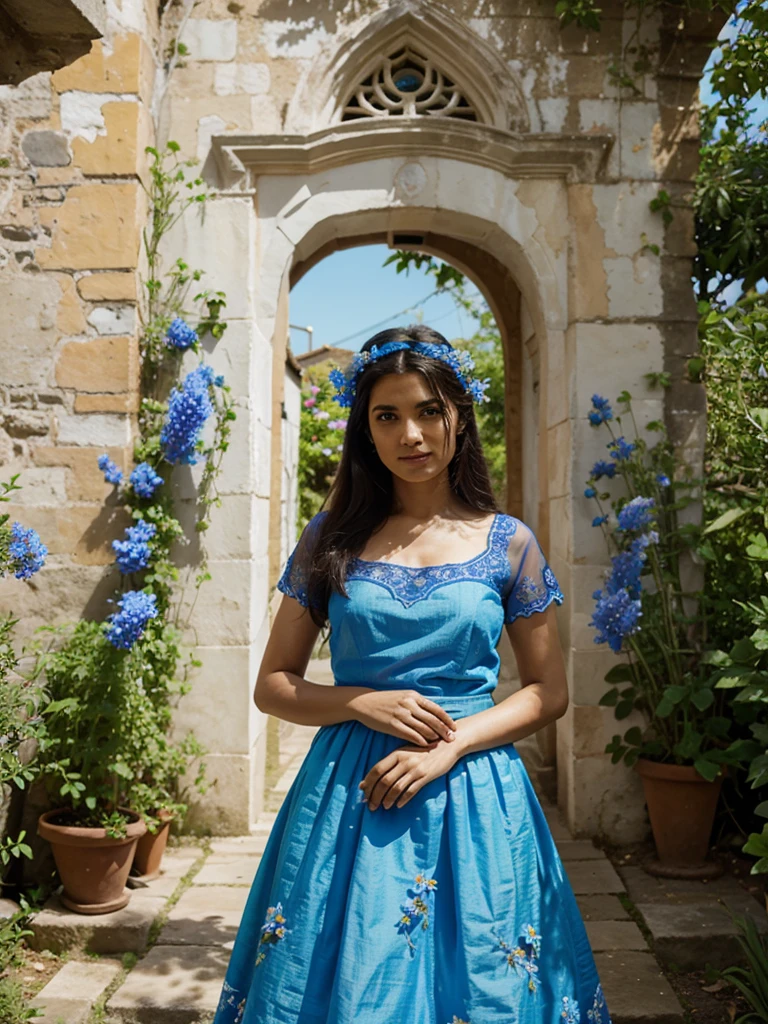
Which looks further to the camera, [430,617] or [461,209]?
[461,209]

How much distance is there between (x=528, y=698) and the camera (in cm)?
171

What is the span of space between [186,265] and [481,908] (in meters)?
3.02

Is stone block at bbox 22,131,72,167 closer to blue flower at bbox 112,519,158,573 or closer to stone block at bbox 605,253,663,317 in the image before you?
blue flower at bbox 112,519,158,573

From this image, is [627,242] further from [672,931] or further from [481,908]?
[481,908]

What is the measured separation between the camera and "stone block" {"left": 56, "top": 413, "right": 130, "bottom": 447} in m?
3.64

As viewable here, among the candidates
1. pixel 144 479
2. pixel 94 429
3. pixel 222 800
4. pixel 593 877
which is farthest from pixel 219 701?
pixel 593 877

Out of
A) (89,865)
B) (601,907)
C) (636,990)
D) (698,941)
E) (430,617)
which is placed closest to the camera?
(430,617)

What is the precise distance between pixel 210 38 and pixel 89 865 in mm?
3278

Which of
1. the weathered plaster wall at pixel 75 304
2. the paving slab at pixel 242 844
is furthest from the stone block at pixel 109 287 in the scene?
the paving slab at pixel 242 844

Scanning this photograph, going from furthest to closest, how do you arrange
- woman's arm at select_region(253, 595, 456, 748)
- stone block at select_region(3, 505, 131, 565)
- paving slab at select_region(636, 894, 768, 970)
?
1. stone block at select_region(3, 505, 131, 565)
2. paving slab at select_region(636, 894, 768, 970)
3. woman's arm at select_region(253, 595, 456, 748)

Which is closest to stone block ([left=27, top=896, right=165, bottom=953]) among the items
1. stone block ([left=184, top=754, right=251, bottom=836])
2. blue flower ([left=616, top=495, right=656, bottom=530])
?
stone block ([left=184, top=754, right=251, bottom=836])

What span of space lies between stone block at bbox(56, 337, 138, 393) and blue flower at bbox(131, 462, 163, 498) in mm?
338

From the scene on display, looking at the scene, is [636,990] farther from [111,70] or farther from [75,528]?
[111,70]

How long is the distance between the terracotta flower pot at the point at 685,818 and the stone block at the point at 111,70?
11.1ft
